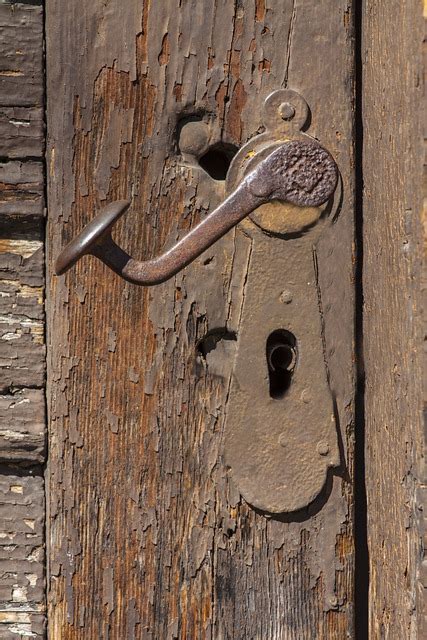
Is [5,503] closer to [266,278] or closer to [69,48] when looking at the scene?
[266,278]

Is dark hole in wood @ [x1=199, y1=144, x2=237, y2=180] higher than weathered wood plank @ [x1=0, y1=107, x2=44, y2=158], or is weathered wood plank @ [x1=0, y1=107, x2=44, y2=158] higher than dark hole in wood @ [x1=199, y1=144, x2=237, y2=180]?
weathered wood plank @ [x1=0, y1=107, x2=44, y2=158]

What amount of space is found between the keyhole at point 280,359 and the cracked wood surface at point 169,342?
34 mm

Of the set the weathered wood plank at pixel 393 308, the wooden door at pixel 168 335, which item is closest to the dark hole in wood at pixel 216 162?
the wooden door at pixel 168 335

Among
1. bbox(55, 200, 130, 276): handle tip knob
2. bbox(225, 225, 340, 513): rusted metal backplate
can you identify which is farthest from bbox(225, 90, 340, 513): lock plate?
bbox(55, 200, 130, 276): handle tip knob

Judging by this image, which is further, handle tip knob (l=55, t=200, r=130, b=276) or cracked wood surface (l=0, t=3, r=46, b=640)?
cracked wood surface (l=0, t=3, r=46, b=640)

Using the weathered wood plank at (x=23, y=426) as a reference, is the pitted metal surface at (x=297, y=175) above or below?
above

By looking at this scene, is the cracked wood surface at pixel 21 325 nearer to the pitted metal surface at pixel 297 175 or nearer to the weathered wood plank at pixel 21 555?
the weathered wood plank at pixel 21 555

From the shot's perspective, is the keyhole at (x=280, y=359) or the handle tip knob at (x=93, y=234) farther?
the keyhole at (x=280, y=359)

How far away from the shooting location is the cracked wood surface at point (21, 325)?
28.8 inches

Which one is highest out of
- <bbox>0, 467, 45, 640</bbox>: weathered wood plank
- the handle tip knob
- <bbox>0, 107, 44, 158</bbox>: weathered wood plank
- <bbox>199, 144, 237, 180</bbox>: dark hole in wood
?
<bbox>0, 107, 44, 158</bbox>: weathered wood plank

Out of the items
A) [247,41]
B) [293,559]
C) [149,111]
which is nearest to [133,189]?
[149,111]

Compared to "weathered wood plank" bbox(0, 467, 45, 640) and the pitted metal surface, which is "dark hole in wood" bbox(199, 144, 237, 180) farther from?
"weathered wood plank" bbox(0, 467, 45, 640)

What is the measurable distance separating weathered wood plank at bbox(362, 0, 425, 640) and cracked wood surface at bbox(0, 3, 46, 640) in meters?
0.31

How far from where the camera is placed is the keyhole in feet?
2.42
